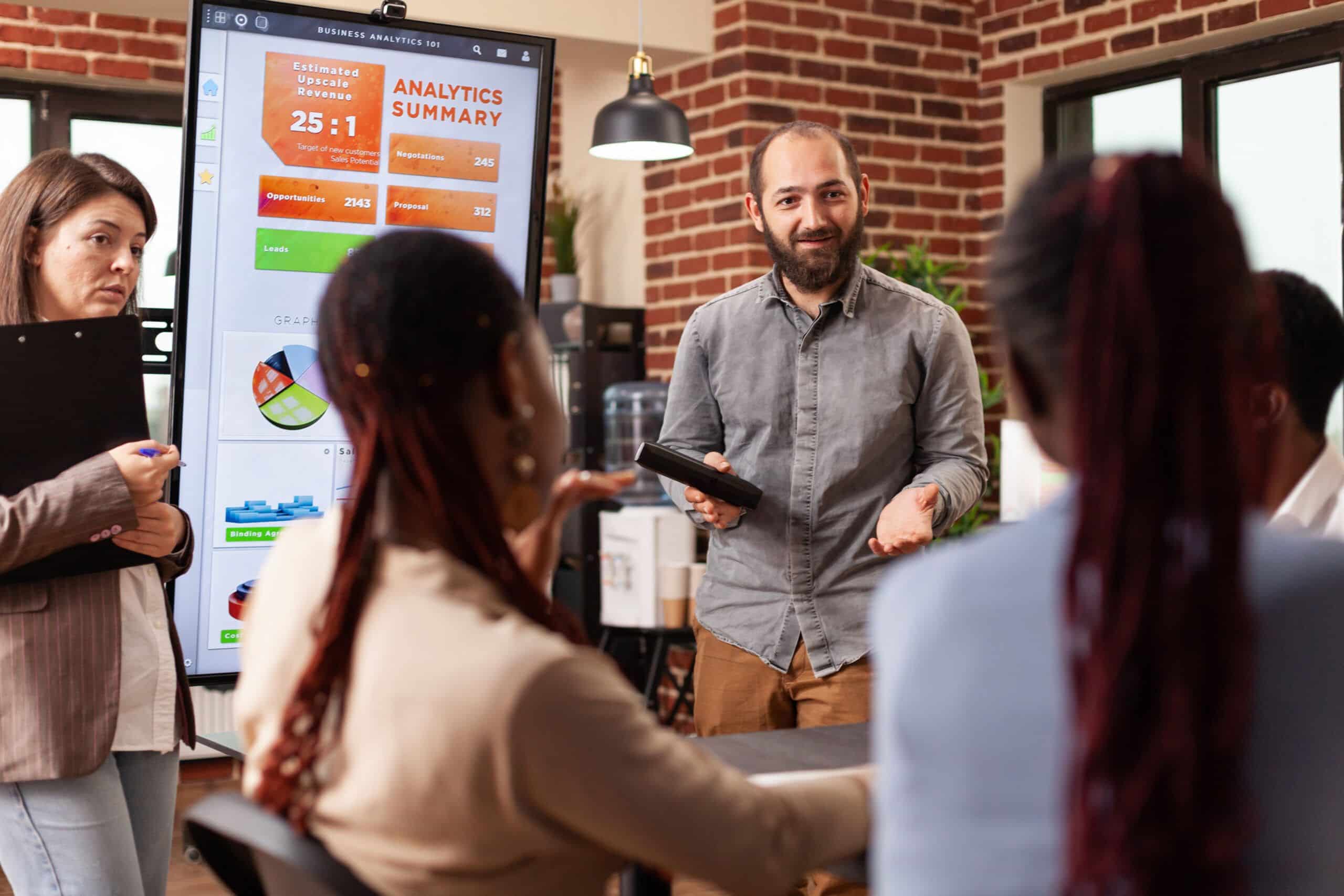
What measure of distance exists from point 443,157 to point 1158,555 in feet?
5.56

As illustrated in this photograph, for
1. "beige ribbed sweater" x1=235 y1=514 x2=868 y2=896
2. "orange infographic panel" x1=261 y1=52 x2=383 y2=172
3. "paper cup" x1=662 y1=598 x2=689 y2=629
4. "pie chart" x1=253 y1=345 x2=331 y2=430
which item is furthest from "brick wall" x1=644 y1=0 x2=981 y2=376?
"beige ribbed sweater" x1=235 y1=514 x2=868 y2=896

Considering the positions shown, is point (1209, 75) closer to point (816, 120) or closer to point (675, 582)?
point (816, 120)

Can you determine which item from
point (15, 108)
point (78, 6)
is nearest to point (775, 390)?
point (78, 6)

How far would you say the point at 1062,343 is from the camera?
0.80 metres

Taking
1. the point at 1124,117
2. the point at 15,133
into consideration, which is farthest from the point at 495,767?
the point at 15,133

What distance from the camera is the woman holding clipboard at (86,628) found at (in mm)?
1611

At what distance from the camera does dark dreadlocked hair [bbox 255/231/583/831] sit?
0.99 meters

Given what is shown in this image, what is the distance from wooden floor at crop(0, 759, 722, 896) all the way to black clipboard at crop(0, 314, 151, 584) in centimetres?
117

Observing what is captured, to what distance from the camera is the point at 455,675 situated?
0.90 meters

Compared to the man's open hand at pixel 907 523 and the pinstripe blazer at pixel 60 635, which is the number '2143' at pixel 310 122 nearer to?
the pinstripe blazer at pixel 60 635

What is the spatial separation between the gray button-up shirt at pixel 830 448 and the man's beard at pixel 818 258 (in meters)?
0.04

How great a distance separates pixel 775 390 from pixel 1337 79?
2.67m

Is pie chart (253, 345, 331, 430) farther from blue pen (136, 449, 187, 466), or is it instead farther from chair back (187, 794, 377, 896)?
chair back (187, 794, 377, 896)

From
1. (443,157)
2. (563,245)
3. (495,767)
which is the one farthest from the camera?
(563,245)
